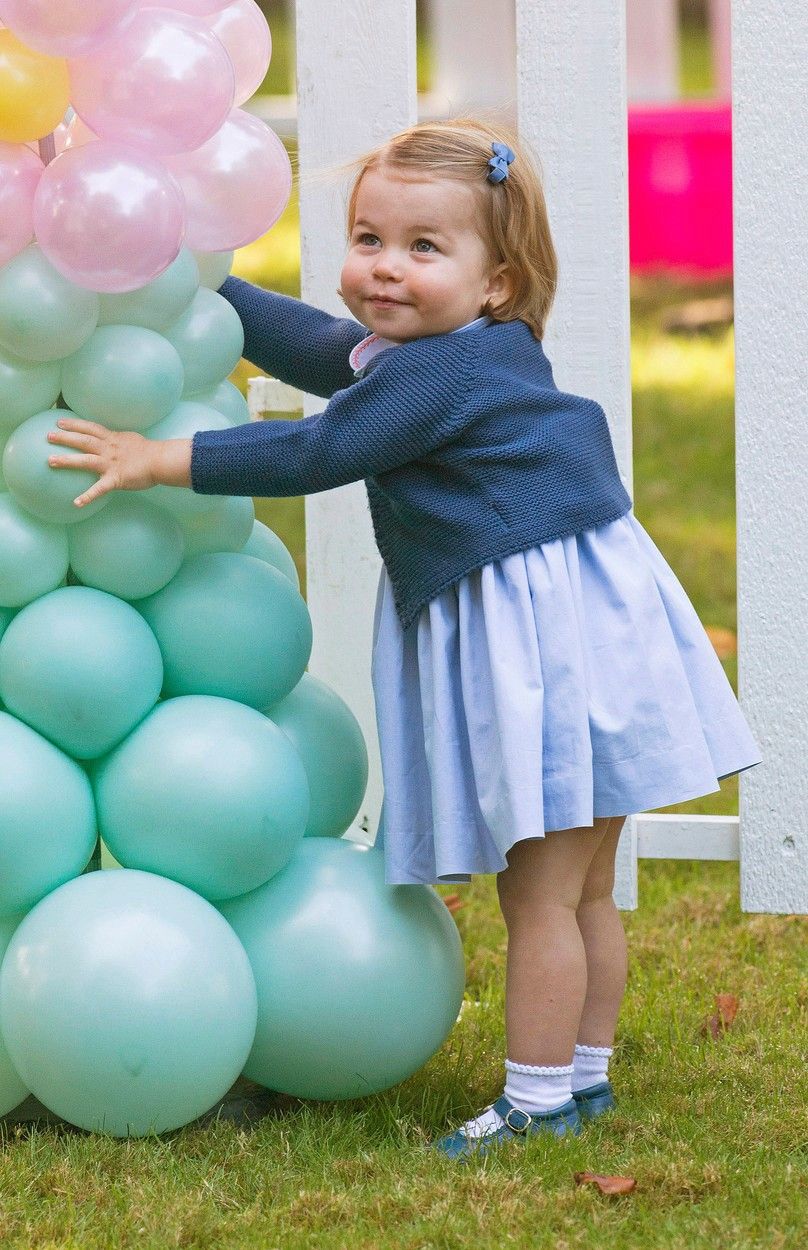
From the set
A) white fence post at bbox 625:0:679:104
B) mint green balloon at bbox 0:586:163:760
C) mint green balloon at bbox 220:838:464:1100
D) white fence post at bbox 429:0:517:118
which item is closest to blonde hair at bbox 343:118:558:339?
mint green balloon at bbox 0:586:163:760

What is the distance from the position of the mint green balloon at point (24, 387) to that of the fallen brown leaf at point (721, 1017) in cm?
136

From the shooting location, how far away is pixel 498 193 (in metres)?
2.23

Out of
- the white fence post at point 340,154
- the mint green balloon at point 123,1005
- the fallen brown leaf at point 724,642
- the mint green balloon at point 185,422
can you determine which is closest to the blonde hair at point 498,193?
the mint green balloon at point 185,422

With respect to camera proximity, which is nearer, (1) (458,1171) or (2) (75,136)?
(1) (458,1171)

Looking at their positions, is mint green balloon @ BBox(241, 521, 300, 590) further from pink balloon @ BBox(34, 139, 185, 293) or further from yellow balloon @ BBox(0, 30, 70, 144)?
yellow balloon @ BBox(0, 30, 70, 144)

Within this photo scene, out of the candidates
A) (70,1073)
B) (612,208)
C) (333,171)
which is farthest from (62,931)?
(612,208)

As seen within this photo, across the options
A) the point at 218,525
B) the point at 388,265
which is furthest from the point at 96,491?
the point at 388,265

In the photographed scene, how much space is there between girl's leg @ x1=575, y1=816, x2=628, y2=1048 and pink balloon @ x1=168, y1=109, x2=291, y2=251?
946mm

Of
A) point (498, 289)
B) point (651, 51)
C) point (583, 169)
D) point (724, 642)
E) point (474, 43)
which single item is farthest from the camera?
point (651, 51)

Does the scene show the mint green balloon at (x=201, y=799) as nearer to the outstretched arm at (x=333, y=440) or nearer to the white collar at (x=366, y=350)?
the outstretched arm at (x=333, y=440)

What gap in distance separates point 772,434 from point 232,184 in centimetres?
103

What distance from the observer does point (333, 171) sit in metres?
2.62

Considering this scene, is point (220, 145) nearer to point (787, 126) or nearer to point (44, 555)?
point (44, 555)

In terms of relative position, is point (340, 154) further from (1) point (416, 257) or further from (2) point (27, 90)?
(2) point (27, 90)
